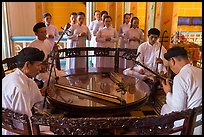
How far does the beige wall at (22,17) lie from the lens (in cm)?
737

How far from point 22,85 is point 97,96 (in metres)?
0.99

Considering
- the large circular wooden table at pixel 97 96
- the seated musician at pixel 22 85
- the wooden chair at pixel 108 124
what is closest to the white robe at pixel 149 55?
the large circular wooden table at pixel 97 96

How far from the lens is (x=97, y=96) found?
8.71 ft

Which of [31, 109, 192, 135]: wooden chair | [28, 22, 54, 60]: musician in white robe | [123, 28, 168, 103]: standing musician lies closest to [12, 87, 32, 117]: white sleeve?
[31, 109, 192, 135]: wooden chair

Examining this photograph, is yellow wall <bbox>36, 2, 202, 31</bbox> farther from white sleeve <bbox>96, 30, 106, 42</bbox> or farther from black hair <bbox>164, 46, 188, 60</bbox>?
black hair <bbox>164, 46, 188, 60</bbox>

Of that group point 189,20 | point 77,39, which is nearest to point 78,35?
point 77,39

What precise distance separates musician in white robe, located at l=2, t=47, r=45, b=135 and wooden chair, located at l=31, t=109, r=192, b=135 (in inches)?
11.0

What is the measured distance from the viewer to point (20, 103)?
1765 millimetres

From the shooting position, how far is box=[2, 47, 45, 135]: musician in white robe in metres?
1.77

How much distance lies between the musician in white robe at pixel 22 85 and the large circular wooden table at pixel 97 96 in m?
0.52

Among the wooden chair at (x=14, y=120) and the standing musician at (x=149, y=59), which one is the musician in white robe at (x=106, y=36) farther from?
the wooden chair at (x=14, y=120)

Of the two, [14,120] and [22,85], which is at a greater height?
[22,85]

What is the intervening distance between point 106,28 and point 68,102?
3011 millimetres

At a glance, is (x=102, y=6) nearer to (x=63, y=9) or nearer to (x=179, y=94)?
(x=63, y=9)
